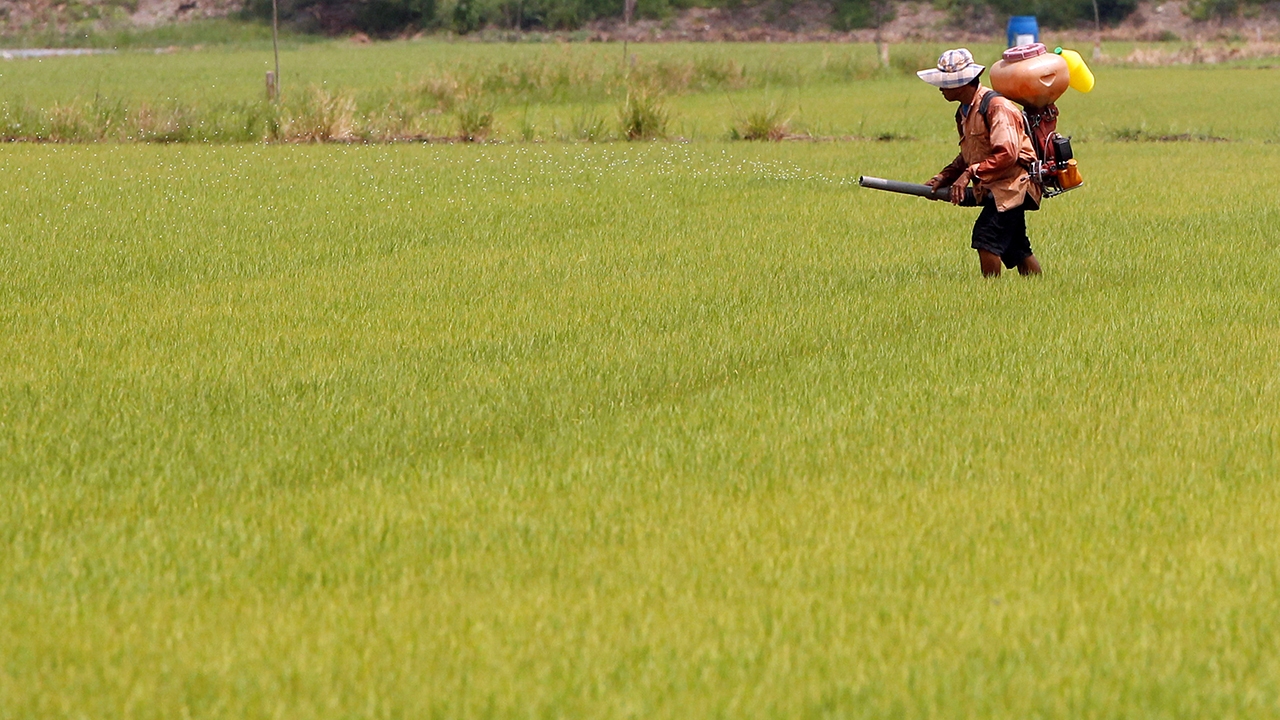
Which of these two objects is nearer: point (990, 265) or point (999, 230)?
point (999, 230)

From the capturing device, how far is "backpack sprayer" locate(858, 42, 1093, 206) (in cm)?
1059

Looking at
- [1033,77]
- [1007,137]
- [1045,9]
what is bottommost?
[1045,9]

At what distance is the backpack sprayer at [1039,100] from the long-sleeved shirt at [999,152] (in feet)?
0.20

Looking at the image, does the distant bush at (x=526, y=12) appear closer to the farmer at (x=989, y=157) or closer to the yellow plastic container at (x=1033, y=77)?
the farmer at (x=989, y=157)

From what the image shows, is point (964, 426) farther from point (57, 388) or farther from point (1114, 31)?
point (1114, 31)

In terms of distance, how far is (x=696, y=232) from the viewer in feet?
48.3

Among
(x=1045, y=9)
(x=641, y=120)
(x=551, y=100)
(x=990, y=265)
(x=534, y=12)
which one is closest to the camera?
(x=990, y=265)

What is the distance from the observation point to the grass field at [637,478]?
443cm

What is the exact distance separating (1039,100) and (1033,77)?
21cm

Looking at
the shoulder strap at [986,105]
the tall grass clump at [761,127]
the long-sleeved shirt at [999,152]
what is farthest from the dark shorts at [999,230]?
the tall grass clump at [761,127]

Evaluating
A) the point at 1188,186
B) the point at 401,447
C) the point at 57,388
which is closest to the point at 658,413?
the point at 401,447

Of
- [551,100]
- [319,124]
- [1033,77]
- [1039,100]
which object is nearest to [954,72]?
[1033,77]

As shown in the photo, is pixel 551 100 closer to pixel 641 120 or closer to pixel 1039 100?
pixel 641 120

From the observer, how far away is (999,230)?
11180 mm
